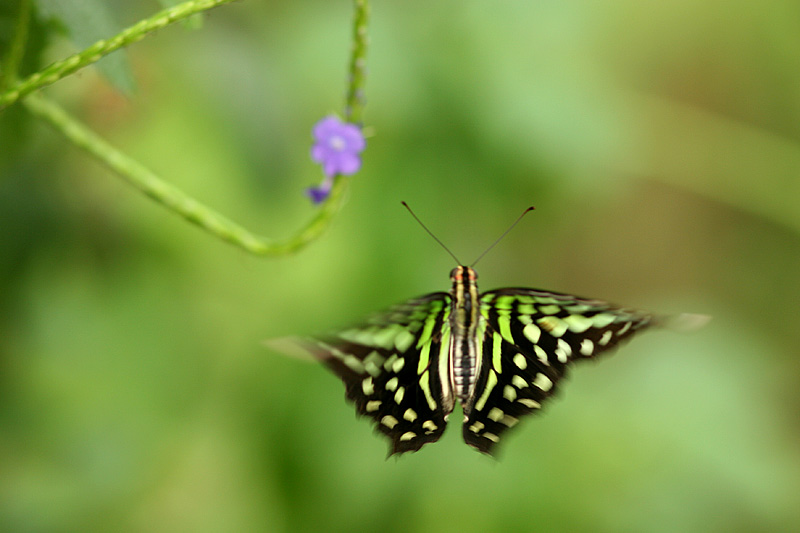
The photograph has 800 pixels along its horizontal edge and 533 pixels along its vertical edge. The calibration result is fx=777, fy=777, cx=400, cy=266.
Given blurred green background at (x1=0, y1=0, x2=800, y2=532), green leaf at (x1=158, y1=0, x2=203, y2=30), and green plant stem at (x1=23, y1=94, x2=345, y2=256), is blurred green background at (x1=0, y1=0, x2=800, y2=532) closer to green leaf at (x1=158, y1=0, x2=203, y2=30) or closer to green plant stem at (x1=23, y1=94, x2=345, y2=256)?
green plant stem at (x1=23, y1=94, x2=345, y2=256)

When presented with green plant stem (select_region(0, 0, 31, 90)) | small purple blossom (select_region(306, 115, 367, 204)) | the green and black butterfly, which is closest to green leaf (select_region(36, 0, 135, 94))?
green plant stem (select_region(0, 0, 31, 90))

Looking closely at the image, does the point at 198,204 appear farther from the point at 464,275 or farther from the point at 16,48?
the point at 464,275

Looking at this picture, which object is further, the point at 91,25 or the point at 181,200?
the point at 181,200

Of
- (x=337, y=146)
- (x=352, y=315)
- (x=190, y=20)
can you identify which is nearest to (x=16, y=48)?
(x=190, y=20)

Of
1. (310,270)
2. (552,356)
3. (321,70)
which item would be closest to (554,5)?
(321,70)

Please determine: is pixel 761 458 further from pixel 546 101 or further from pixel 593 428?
pixel 546 101

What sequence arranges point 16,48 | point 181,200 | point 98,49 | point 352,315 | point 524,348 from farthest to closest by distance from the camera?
point 352,315, point 524,348, point 181,200, point 16,48, point 98,49

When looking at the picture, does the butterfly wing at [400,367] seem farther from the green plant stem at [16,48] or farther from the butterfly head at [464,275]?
the green plant stem at [16,48]
